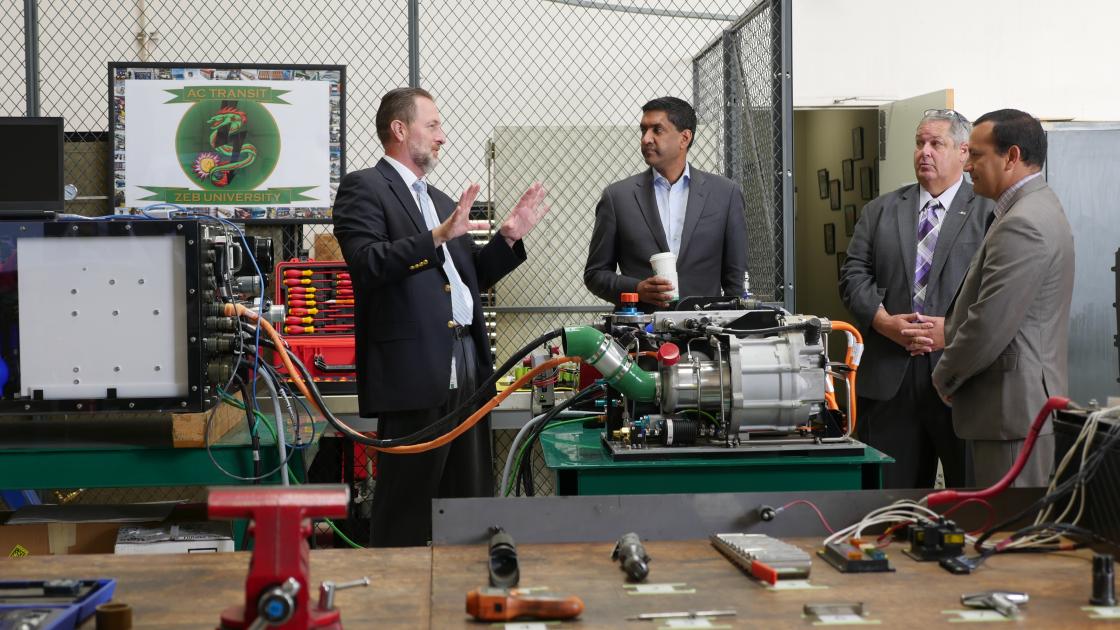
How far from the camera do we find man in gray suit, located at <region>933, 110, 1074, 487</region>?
9.03 ft

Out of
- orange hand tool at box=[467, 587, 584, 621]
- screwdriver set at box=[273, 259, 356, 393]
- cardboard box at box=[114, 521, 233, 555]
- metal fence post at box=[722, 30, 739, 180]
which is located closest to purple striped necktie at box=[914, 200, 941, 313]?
metal fence post at box=[722, 30, 739, 180]

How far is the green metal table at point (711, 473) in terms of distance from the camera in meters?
2.43

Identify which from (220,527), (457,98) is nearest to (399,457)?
(220,527)

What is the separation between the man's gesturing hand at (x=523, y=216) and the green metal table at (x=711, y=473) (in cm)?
82

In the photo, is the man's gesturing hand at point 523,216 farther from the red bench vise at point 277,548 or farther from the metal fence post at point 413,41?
the red bench vise at point 277,548

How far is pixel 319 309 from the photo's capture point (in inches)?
167

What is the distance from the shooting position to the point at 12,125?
2.70 metres

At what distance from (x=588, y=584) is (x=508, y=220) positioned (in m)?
1.75

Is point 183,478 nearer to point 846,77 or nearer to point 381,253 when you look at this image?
point 381,253

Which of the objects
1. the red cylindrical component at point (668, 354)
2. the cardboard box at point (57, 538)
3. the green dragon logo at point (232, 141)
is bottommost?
the cardboard box at point (57, 538)

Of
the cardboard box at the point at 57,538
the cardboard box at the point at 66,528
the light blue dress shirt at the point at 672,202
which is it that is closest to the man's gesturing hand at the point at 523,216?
the light blue dress shirt at the point at 672,202

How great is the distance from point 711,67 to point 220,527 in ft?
11.1

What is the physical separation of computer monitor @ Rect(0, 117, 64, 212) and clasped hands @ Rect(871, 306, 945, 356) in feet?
8.33

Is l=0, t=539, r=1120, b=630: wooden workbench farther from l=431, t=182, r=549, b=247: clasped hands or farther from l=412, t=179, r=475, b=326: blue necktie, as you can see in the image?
l=412, t=179, r=475, b=326: blue necktie
